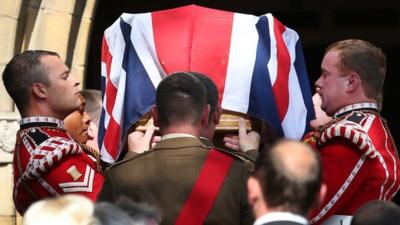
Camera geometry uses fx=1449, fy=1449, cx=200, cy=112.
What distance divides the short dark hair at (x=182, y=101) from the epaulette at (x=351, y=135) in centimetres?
62

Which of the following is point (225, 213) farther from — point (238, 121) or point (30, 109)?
point (30, 109)

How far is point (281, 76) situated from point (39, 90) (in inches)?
38.8

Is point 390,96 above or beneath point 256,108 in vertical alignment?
beneath

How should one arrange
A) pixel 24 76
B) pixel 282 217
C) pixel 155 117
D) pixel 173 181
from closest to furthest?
pixel 282 217, pixel 173 181, pixel 155 117, pixel 24 76

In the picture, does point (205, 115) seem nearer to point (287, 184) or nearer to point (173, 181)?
point (173, 181)

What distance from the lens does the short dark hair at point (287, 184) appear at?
13.3 feet

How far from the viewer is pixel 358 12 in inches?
407

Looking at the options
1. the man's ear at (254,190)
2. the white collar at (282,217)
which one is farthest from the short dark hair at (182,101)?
the white collar at (282,217)

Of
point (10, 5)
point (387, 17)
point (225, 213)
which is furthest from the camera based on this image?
point (387, 17)

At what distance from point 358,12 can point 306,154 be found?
632cm

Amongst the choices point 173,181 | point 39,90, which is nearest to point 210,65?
point 39,90

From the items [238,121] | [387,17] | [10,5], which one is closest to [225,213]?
[238,121]

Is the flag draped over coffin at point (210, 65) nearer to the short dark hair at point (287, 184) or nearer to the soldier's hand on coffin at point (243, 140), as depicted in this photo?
the soldier's hand on coffin at point (243, 140)

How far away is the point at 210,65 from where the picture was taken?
586 cm
